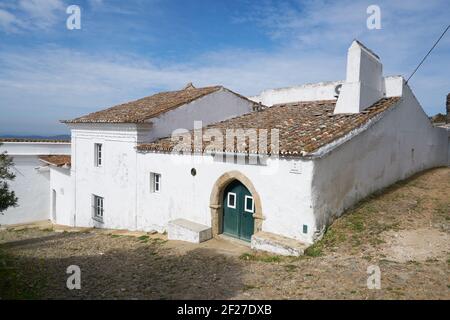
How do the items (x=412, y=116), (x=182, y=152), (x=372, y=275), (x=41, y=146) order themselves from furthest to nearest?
1. (x=41, y=146)
2. (x=412, y=116)
3. (x=182, y=152)
4. (x=372, y=275)

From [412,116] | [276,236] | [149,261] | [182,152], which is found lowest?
[149,261]

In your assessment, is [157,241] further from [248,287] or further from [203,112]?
[203,112]

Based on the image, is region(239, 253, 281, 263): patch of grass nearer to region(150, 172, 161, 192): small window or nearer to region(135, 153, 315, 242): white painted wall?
region(135, 153, 315, 242): white painted wall

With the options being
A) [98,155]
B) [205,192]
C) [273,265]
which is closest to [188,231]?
[205,192]

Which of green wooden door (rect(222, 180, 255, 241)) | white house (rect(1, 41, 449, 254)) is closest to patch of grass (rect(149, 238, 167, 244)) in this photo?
white house (rect(1, 41, 449, 254))

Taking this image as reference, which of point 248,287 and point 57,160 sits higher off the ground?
point 57,160

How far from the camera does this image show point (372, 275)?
6.51 metres

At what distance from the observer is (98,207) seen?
16016mm

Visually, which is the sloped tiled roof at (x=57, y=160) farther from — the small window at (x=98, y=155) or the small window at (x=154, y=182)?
the small window at (x=154, y=182)

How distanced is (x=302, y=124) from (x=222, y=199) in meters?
3.77

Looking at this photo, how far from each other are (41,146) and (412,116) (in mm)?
21048

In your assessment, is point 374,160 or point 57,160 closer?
point 374,160
